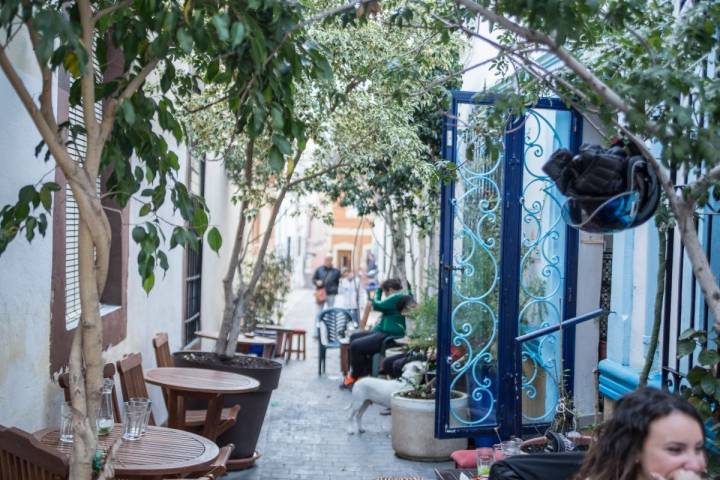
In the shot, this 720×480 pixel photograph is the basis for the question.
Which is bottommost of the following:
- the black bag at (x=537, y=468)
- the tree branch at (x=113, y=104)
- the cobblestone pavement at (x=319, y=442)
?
the cobblestone pavement at (x=319, y=442)

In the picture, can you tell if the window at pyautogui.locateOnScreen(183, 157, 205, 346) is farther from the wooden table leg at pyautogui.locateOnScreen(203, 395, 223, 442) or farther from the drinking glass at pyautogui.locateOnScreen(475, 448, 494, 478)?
the drinking glass at pyautogui.locateOnScreen(475, 448, 494, 478)

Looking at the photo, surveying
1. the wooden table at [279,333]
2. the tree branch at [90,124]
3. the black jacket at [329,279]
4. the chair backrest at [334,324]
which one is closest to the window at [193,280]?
the chair backrest at [334,324]

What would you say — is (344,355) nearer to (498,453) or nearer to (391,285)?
(391,285)

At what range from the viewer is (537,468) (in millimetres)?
3559

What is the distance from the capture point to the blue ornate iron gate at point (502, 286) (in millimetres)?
7172

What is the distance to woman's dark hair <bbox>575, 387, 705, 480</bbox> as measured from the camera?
2.87 metres

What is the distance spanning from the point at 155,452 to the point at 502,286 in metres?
3.39

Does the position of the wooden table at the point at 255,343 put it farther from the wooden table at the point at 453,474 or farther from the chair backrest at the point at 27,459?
the chair backrest at the point at 27,459

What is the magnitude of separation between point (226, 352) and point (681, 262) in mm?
4790

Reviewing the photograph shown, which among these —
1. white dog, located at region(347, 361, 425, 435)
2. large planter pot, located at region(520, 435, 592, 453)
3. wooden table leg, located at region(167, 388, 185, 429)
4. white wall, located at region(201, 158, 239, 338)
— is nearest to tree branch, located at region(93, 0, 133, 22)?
large planter pot, located at region(520, 435, 592, 453)

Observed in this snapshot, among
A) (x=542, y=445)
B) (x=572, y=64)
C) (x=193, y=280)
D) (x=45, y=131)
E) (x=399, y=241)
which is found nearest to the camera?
(x=572, y=64)

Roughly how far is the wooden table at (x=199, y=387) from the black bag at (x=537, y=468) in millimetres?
3544

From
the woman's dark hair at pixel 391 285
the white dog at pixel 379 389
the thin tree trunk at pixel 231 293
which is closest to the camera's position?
the thin tree trunk at pixel 231 293

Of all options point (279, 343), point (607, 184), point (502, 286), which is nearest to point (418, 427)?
point (502, 286)
